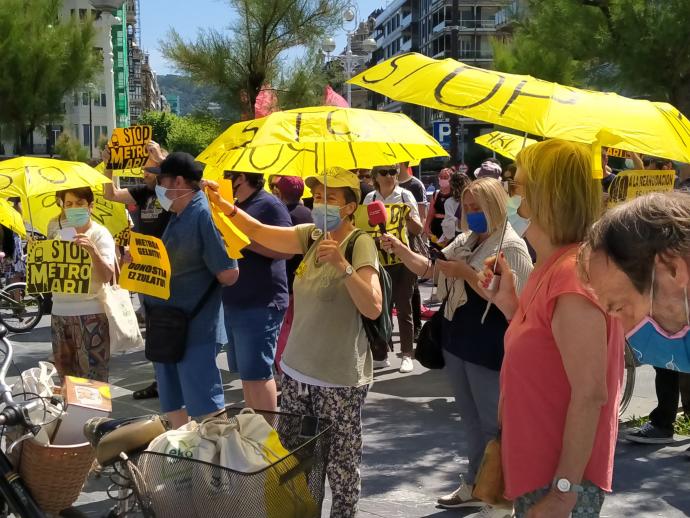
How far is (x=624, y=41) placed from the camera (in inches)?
613

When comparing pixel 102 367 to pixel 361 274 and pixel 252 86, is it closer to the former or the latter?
pixel 361 274

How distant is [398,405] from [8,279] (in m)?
9.23

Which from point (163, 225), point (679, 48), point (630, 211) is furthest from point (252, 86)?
point (630, 211)

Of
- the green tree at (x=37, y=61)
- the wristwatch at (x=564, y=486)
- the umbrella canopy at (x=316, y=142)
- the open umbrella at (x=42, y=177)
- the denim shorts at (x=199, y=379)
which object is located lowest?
the denim shorts at (x=199, y=379)

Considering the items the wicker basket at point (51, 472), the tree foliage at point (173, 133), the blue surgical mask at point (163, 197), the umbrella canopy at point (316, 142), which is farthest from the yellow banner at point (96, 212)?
the tree foliage at point (173, 133)

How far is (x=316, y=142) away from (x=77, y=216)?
191 centimetres

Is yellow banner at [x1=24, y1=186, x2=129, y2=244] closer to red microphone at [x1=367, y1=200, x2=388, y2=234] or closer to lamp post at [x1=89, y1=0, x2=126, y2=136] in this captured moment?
red microphone at [x1=367, y1=200, x2=388, y2=234]

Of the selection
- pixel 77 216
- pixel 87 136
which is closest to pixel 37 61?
pixel 77 216

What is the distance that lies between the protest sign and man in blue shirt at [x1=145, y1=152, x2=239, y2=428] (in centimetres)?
154

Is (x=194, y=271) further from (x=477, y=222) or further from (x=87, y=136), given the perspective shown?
(x=87, y=136)

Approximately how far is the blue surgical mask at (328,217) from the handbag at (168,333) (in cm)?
85

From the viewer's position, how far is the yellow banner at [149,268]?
13.9 ft

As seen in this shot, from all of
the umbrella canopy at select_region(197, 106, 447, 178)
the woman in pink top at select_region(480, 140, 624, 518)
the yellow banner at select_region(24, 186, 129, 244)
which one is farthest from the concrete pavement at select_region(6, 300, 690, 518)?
the umbrella canopy at select_region(197, 106, 447, 178)

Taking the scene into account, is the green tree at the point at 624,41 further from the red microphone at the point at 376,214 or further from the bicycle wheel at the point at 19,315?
the red microphone at the point at 376,214
